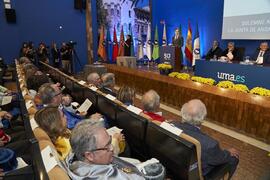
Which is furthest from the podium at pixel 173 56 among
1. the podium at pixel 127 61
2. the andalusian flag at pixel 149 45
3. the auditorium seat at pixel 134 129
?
the auditorium seat at pixel 134 129

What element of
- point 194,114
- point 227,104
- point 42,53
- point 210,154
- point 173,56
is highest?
point 42,53

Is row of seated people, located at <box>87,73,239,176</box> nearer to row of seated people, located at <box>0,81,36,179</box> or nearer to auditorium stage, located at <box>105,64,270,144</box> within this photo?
row of seated people, located at <box>0,81,36,179</box>

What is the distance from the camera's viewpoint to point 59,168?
35.3 inches

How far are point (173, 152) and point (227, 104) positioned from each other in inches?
84.9

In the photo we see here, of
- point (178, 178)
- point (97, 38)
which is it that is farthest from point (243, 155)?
point (97, 38)

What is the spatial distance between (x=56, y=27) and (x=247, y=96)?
7868 millimetres

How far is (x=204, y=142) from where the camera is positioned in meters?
1.49

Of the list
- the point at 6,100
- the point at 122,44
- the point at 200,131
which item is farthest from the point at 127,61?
the point at 200,131

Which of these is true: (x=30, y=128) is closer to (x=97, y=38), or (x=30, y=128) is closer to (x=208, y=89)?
(x=208, y=89)

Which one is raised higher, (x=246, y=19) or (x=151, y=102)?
(x=246, y=19)

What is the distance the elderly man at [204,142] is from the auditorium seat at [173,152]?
18cm

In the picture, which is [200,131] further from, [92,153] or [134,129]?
[92,153]

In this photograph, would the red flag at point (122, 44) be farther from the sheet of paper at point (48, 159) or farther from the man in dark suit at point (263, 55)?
the sheet of paper at point (48, 159)

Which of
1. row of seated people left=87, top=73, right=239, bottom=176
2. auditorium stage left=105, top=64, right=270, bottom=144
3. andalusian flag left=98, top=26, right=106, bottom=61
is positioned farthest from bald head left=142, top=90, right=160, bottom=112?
andalusian flag left=98, top=26, right=106, bottom=61
